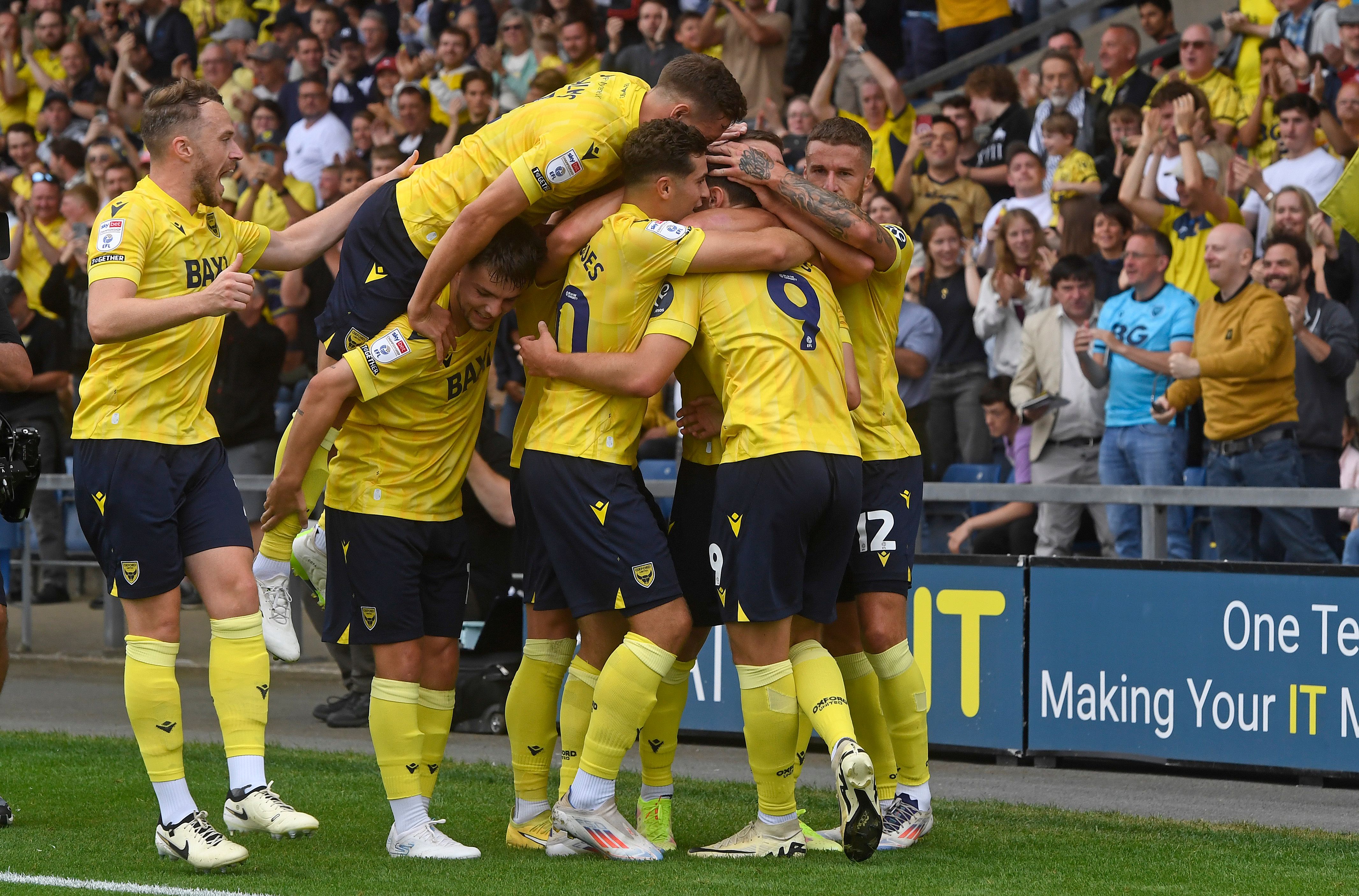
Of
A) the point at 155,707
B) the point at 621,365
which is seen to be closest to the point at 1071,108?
the point at 621,365

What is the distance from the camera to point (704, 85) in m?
5.72

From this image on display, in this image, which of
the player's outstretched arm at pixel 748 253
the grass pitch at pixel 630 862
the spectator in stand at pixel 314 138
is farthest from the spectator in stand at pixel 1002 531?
the spectator in stand at pixel 314 138

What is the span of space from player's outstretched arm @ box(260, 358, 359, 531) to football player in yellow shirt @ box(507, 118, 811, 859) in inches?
26.6

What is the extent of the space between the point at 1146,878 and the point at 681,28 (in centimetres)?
1000

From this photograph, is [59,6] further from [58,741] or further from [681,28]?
[58,741]

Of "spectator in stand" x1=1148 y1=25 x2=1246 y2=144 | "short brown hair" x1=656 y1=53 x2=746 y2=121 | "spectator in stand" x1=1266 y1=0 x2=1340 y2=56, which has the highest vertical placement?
"spectator in stand" x1=1266 y1=0 x2=1340 y2=56

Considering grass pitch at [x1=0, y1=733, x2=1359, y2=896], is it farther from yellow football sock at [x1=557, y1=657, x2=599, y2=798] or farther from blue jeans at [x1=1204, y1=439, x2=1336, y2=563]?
blue jeans at [x1=1204, y1=439, x2=1336, y2=563]

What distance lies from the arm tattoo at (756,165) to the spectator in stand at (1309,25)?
273 inches

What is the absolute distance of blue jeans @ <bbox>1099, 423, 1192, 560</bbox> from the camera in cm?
870

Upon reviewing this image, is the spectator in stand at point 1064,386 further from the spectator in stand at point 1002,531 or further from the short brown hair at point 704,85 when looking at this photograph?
the short brown hair at point 704,85

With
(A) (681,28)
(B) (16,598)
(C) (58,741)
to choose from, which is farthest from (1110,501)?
(B) (16,598)

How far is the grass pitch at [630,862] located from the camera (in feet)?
16.7

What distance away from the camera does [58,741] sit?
324 inches

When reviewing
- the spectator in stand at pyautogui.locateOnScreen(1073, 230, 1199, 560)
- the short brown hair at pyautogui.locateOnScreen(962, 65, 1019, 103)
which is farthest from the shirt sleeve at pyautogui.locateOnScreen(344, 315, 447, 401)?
the short brown hair at pyautogui.locateOnScreen(962, 65, 1019, 103)
